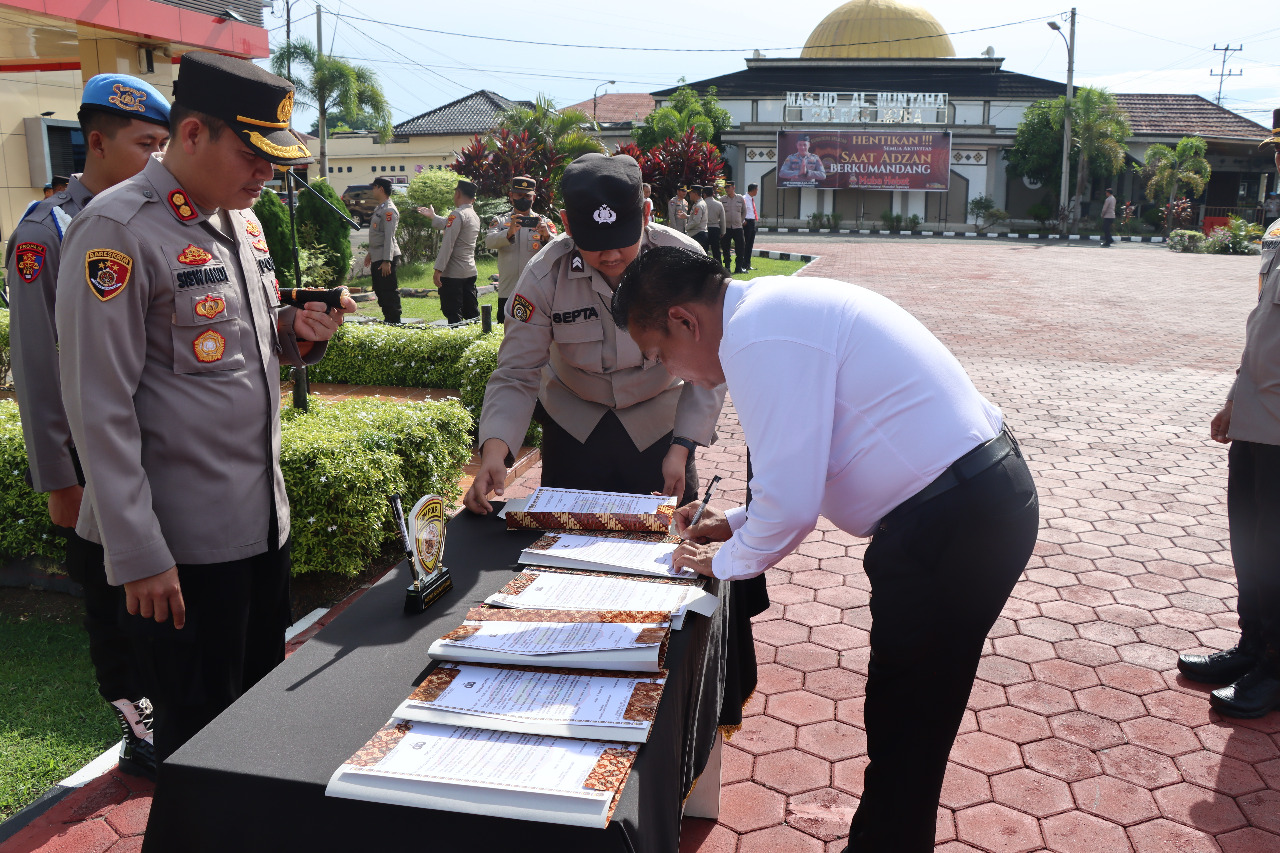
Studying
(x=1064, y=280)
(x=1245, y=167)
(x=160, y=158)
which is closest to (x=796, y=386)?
(x=160, y=158)

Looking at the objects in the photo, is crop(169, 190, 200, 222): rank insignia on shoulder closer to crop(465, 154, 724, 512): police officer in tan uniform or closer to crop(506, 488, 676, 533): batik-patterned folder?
crop(465, 154, 724, 512): police officer in tan uniform

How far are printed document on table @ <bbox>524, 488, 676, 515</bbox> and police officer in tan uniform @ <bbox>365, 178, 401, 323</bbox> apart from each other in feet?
29.9

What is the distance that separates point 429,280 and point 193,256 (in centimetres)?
1541

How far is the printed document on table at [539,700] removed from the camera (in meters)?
1.49

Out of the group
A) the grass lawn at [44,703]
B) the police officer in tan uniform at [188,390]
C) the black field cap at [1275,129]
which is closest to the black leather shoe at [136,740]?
the grass lawn at [44,703]

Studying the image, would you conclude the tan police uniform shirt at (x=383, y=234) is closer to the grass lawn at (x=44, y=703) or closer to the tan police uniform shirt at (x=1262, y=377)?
the grass lawn at (x=44, y=703)

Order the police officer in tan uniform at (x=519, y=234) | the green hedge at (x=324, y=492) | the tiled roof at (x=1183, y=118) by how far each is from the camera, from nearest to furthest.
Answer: the green hedge at (x=324, y=492) → the police officer in tan uniform at (x=519, y=234) → the tiled roof at (x=1183, y=118)

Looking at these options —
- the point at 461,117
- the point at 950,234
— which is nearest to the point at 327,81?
the point at 461,117

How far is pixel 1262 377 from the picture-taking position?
3.12 m

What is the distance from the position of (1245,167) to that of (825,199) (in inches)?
636

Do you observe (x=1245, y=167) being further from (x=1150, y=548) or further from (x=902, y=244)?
(x=1150, y=548)

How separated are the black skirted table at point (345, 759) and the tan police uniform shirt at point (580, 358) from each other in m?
0.86

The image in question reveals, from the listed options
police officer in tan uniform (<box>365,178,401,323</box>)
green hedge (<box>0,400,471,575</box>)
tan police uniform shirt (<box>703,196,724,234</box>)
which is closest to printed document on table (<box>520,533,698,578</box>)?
green hedge (<box>0,400,471,575</box>)

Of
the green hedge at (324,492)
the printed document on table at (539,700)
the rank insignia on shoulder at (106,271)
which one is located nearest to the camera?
the printed document on table at (539,700)
